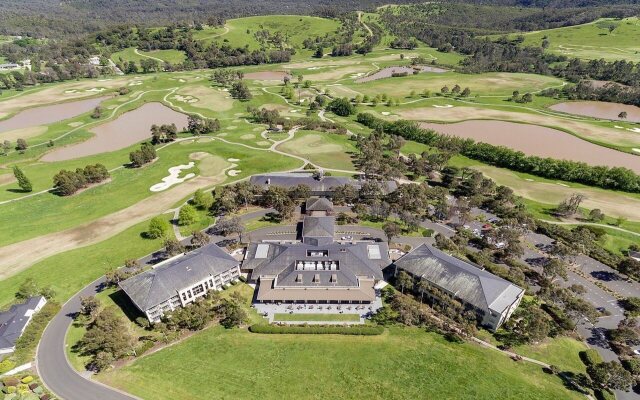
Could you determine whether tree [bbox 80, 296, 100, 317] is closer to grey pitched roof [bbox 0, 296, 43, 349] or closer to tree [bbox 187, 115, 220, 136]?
grey pitched roof [bbox 0, 296, 43, 349]

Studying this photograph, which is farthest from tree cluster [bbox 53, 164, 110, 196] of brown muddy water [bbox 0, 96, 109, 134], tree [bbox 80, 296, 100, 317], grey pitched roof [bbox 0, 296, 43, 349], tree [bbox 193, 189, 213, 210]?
brown muddy water [bbox 0, 96, 109, 134]

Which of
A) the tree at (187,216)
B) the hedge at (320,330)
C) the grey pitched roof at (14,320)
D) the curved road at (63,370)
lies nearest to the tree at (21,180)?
the tree at (187,216)

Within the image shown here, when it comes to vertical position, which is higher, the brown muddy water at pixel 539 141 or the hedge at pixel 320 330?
the brown muddy water at pixel 539 141

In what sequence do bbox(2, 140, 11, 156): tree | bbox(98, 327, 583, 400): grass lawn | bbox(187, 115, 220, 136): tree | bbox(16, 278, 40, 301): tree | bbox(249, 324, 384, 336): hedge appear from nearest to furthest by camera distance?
bbox(98, 327, 583, 400): grass lawn < bbox(249, 324, 384, 336): hedge < bbox(16, 278, 40, 301): tree < bbox(2, 140, 11, 156): tree < bbox(187, 115, 220, 136): tree

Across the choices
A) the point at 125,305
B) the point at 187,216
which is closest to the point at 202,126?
the point at 187,216

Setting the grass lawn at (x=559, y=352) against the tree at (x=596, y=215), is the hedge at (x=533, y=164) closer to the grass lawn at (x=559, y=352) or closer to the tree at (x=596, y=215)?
the tree at (x=596, y=215)

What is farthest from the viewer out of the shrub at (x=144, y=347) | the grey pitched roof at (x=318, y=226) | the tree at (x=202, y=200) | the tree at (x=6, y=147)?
the tree at (x=6, y=147)
